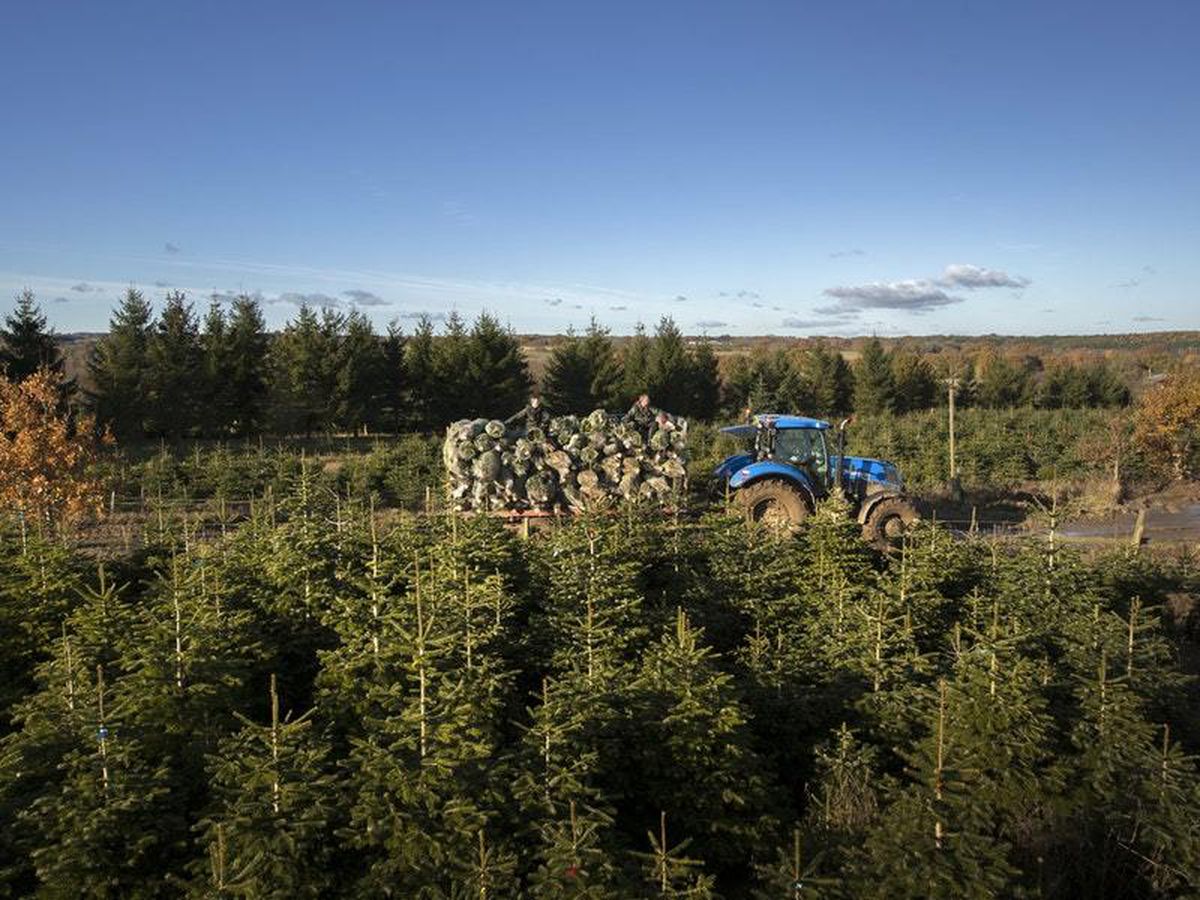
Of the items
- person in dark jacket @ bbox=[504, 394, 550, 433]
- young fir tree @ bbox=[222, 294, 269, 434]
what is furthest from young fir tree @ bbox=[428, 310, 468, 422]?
person in dark jacket @ bbox=[504, 394, 550, 433]

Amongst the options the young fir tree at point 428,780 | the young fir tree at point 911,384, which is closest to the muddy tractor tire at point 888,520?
the young fir tree at point 428,780

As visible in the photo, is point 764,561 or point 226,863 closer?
point 226,863

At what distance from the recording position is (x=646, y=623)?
8.04 m

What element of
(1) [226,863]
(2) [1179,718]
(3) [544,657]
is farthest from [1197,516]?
(1) [226,863]

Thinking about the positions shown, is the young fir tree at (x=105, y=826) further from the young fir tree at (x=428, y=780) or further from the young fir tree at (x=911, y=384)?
the young fir tree at (x=911, y=384)

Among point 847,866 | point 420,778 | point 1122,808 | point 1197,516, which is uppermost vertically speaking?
point 420,778

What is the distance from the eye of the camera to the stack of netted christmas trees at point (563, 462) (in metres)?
14.5

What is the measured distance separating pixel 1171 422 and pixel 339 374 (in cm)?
2967

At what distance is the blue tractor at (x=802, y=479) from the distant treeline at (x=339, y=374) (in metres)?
14.5

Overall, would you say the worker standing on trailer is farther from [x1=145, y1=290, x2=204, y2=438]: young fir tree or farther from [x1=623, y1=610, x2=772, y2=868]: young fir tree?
[x1=145, y1=290, x2=204, y2=438]: young fir tree

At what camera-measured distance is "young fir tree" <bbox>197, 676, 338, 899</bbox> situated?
3.76m

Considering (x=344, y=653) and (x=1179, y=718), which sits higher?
(x=344, y=653)

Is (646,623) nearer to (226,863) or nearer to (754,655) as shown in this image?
(754,655)

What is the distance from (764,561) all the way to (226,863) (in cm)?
718
